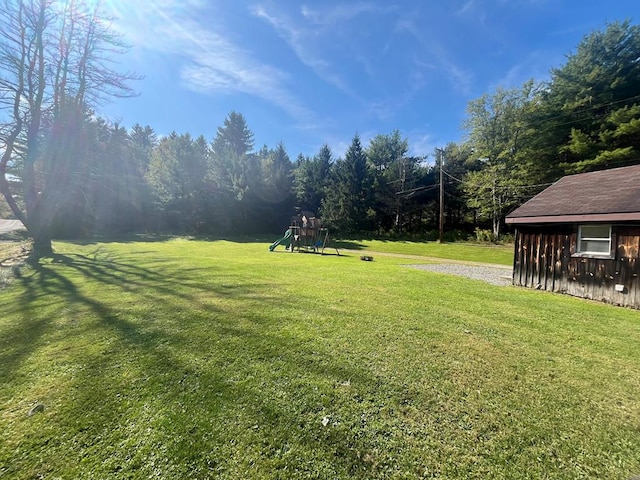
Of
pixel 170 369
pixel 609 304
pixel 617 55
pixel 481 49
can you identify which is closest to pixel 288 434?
pixel 170 369

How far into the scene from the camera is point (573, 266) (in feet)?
24.9

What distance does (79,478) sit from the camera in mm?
1702

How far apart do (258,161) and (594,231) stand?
3447 cm

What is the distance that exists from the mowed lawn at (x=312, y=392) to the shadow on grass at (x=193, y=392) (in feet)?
0.05

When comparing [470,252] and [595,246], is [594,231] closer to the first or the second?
[595,246]

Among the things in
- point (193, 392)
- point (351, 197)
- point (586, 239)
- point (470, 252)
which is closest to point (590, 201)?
point (586, 239)

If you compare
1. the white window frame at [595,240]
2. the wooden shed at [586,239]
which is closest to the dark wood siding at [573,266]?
the wooden shed at [586,239]

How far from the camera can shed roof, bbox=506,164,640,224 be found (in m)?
6.75

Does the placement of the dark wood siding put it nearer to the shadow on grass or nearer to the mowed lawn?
the mowed lawn

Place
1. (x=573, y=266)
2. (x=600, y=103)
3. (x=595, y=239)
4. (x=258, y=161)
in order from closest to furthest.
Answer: (x=595, y=239)
(x=573, y=266)
(x=600, y=103)
(x=258, y=161)

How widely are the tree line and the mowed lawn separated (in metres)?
11.9

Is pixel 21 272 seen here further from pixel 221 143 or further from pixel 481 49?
pixel 221 143

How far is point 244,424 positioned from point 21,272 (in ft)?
38.1

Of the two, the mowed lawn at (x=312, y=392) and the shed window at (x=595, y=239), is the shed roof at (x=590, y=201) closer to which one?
the shed window at (x=595, y=239)
